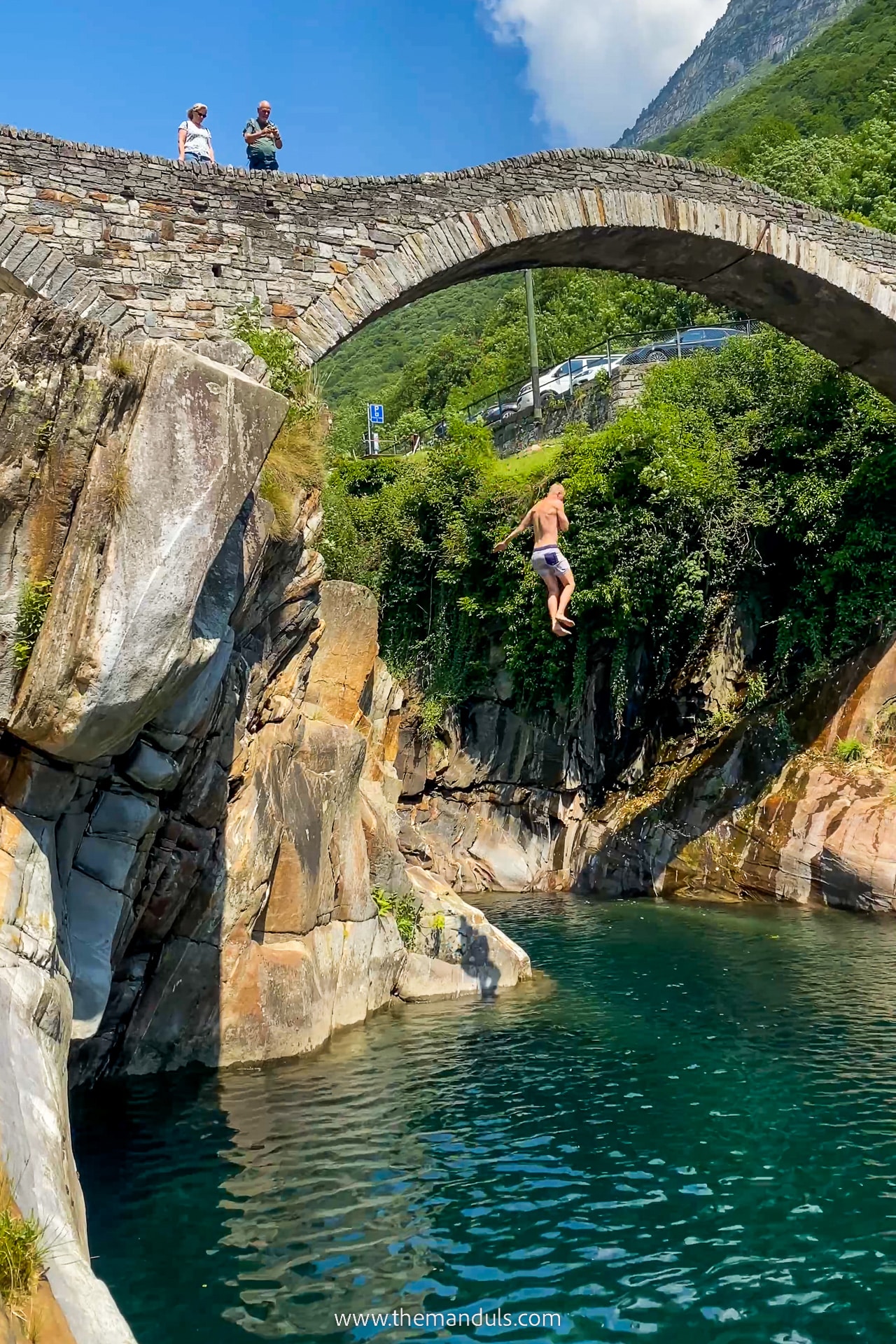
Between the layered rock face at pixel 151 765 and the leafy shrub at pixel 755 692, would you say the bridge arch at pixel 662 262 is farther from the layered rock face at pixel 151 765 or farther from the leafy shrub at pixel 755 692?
the leafy shrub at pixel 755 692

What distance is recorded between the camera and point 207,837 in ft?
28.2

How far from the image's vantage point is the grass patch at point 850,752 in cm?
1505

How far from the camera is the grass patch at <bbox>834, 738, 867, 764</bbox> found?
1505cm

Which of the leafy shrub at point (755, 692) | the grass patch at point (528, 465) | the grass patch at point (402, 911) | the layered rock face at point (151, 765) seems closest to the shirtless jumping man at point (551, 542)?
the layered rock face at point (151, 765)

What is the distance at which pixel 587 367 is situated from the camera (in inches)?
970

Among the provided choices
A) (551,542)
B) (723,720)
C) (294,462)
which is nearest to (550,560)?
(551,542)

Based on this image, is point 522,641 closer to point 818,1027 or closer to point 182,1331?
point 818,1027

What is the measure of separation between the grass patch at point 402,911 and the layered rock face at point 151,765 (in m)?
0.26

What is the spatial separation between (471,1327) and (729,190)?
1161cm

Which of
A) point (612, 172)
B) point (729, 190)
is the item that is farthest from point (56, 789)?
point (729, 190)

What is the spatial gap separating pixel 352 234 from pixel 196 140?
69.2 inches

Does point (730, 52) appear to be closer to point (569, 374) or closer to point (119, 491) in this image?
point (569, 374)

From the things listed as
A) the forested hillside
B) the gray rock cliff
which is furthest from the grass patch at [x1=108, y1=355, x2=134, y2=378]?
the gray rock cliff

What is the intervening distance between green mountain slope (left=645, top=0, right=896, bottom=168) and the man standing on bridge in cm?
3069
